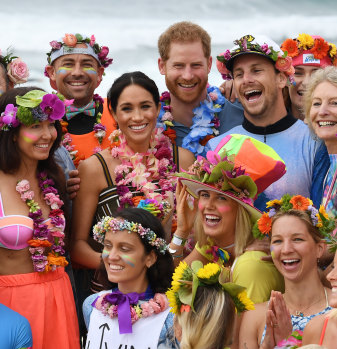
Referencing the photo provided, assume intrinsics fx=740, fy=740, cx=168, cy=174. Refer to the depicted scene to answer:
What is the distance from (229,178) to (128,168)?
110 cm

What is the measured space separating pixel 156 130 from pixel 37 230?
4.91ft

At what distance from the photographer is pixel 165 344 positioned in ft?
14.6

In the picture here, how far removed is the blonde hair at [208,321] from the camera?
359cm

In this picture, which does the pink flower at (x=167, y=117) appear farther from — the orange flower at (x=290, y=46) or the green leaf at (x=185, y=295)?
the green leaf at (x=185, y=295)

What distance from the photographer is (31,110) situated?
5.08 meters

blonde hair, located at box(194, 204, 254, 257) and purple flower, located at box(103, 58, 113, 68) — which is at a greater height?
purple flower, located at box(103, 58, 113, 68)

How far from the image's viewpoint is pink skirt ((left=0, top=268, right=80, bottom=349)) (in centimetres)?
492

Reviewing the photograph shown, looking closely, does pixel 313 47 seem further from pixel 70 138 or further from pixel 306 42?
pixel 70 138

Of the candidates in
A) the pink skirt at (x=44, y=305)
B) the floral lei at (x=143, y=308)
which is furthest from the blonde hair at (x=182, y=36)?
the floral lei at (x=143, y=308)

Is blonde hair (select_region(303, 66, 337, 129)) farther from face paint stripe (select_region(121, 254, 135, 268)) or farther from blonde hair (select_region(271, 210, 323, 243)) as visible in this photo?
face paint stripe (select_region(121, 254, 135, 268))

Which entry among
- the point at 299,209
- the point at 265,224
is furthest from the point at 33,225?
the point at 299,209

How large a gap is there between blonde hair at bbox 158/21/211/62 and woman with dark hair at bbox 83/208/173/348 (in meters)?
1.99

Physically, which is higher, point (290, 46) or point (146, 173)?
point (290, 46)

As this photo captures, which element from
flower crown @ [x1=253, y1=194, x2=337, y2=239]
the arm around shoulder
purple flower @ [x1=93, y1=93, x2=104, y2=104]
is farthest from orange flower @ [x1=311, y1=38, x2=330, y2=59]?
flower crown @ [x1=253, y1=194, x2=337, y2=239]
